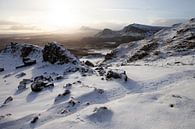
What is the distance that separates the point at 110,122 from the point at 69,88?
338 inches

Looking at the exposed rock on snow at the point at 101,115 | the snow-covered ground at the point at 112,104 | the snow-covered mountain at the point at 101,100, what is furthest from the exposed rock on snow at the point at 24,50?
the exposed rock on snow at the point at 101,115

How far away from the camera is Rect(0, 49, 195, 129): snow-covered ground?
14828 mm

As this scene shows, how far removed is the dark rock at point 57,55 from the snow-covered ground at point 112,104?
831 centimetres

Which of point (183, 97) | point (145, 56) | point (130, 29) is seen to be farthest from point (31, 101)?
point (130, 29)

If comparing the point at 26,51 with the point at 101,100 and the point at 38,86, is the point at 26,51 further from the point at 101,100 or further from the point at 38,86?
the point at 101,100

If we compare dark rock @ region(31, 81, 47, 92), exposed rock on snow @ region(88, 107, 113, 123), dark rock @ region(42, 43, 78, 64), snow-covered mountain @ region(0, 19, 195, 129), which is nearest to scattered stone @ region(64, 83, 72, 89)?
snow-covered mountain @ region(0, 19, 195, 129)

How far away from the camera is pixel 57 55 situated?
36.4 metres

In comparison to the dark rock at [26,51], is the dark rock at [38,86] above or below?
below

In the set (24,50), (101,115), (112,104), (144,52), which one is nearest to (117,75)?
(112,104)

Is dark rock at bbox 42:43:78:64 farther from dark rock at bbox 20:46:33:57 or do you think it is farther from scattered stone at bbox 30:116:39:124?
scattered stone at bbox 30:116:39:124

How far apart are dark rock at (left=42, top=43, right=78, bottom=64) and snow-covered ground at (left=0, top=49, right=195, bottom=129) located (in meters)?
8.31

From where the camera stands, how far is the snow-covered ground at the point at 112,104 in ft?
48.6

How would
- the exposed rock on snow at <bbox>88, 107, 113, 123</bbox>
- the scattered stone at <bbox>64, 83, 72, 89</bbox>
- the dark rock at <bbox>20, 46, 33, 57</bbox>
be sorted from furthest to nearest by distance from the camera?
the dark rock at <bbox>20, 46, 33, 57</bbox> → the scattered stone at <bbox>64, 83, 72, 89</bbox> → the exposed rock on snow at <bbox>88, 107, 113, 123</bbox>

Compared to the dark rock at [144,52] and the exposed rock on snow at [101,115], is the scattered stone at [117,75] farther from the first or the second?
the dark rock at [144,52]
